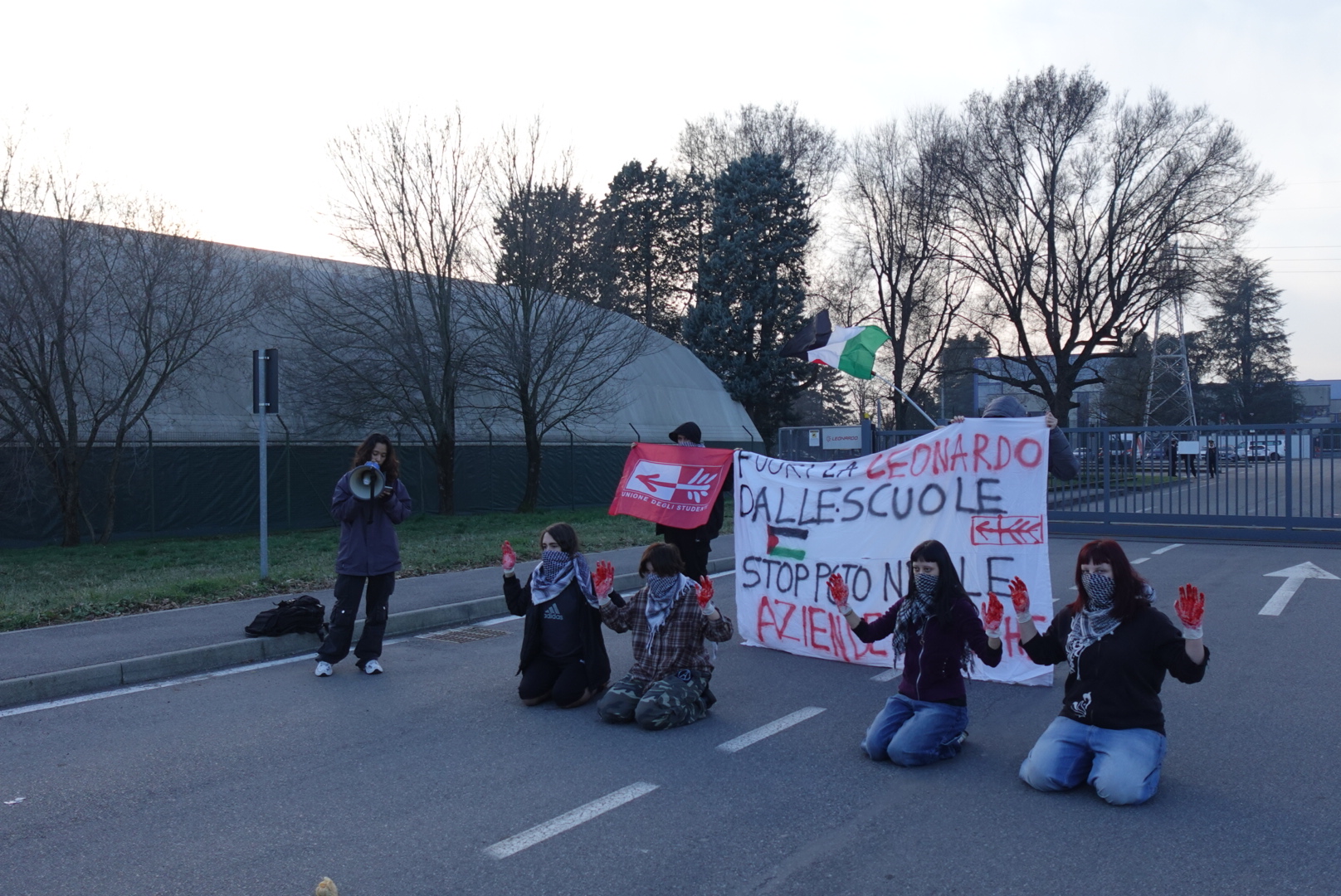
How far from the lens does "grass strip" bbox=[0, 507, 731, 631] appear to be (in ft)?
36.1

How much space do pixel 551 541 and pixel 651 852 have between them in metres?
2.91

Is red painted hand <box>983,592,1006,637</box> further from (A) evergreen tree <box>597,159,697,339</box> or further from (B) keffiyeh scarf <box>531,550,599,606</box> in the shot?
(A) evergreen tree <box>597,159,697,339</box>

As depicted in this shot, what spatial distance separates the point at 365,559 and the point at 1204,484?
14.3m

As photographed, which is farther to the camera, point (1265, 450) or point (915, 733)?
point (1265, 450)

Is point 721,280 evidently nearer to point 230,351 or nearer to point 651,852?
point 230,351

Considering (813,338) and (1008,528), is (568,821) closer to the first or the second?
(1008,528)

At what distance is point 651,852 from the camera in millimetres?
4355

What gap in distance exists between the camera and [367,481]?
7.96m

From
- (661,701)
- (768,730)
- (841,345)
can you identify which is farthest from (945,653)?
(841,345)

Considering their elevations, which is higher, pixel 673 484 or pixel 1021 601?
pixel 673 484

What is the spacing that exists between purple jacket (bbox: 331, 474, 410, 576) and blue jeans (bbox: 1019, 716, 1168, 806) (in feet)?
16.0

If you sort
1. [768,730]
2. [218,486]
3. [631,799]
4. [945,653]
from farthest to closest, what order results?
[218,486] → [768,730] → [945,653] → [631,799]

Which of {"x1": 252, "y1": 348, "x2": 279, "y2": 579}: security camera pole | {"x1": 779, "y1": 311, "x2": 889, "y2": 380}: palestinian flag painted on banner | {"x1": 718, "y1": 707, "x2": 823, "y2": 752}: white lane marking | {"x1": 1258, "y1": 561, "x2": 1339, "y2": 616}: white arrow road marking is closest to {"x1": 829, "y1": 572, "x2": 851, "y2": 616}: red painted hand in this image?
{"x1": 718, "y1": 707, "x2": 823, "y2": 752}: white lane marking

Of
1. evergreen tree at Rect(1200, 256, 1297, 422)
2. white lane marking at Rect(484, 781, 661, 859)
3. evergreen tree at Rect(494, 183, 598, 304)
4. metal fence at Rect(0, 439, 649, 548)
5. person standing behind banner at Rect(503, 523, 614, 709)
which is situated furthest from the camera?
evergreen tree at Rect(1200, 256, 1297, 422)
